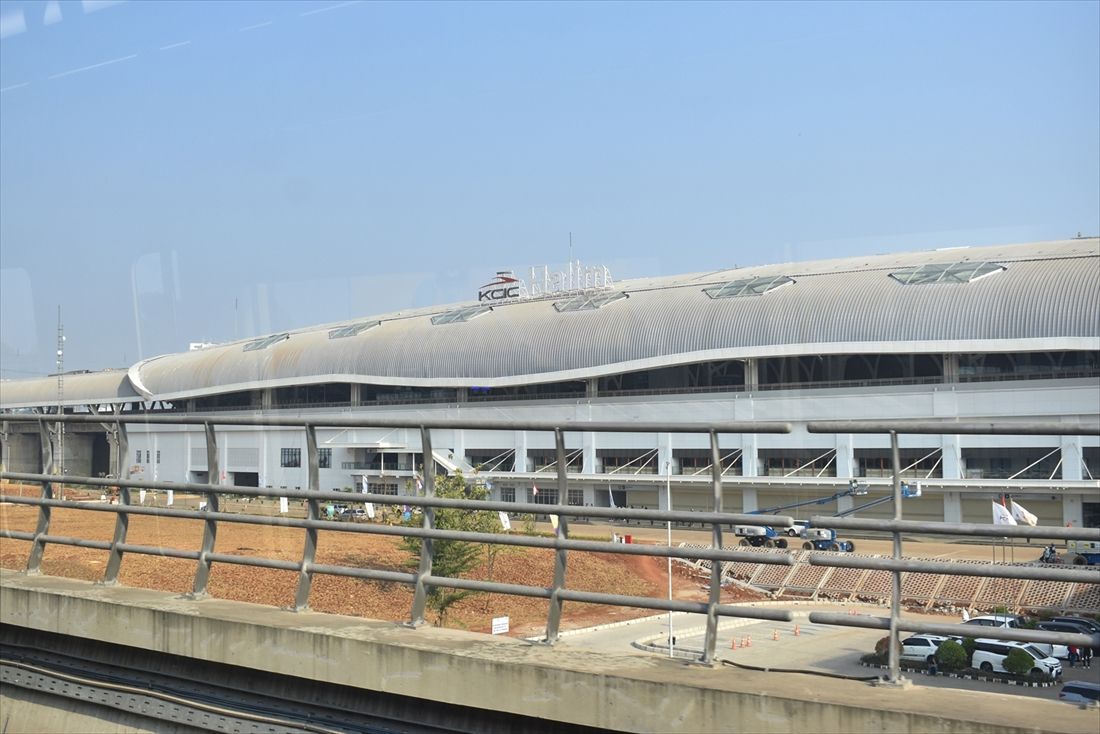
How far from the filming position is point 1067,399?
14484 mm

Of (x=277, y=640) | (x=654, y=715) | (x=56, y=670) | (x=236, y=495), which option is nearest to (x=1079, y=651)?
(x=654, y=715)

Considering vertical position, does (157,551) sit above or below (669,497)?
below

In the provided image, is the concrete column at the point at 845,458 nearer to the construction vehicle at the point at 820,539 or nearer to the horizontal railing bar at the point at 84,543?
the construction vehicle at the point at 820,539

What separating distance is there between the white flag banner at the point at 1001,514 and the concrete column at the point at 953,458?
0.20 m

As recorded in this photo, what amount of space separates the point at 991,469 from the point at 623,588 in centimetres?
226

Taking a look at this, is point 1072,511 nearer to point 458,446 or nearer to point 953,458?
point 953,458

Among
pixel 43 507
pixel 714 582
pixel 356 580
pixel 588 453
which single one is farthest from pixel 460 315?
pixel 714 582

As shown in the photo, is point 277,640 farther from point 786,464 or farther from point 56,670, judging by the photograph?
point 786,464

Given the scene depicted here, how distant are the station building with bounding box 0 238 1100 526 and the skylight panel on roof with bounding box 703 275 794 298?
0.13 m

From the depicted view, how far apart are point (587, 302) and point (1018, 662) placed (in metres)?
39.9

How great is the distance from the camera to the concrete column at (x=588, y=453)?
20.8ft

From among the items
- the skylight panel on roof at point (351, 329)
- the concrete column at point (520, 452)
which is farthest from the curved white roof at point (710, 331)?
the concrete column at point (520, 452)

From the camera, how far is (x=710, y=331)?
28.8 m

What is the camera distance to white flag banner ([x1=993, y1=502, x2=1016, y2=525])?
14.5ft
